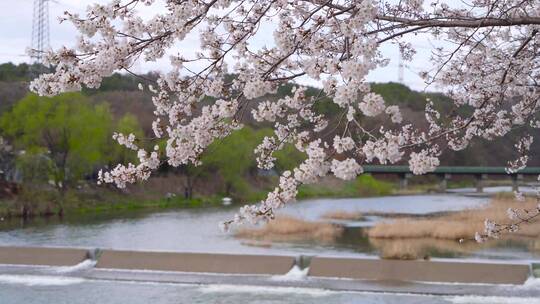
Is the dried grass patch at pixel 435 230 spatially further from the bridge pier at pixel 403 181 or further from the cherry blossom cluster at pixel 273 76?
the bridge pier at pixel 403 181

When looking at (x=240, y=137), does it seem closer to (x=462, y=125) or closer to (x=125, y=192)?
(x=125, y=192)

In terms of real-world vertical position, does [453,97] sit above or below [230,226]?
above

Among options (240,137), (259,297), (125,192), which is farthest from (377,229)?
(240,137)

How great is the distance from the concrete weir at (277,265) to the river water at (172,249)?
78 cm

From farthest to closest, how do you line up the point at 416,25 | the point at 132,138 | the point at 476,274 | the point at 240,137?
1. the point at 240,137
2. the point at 476,274
3. the point at 132,138
4. the point at 416,25

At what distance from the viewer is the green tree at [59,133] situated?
29375 millimetres

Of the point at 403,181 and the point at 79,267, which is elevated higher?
the point at 403,181

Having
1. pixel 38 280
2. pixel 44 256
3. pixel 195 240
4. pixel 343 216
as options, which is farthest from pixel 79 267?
pixel 343 216

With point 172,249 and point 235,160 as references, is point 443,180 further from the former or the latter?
point 172,249

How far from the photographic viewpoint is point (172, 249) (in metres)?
13.7

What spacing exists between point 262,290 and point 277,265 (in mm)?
1076

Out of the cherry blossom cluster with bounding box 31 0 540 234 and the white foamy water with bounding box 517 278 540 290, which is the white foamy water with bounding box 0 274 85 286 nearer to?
the white foamy water with bounding box 517 278 540 290

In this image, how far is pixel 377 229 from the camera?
644 inches

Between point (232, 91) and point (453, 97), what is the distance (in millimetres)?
1698
